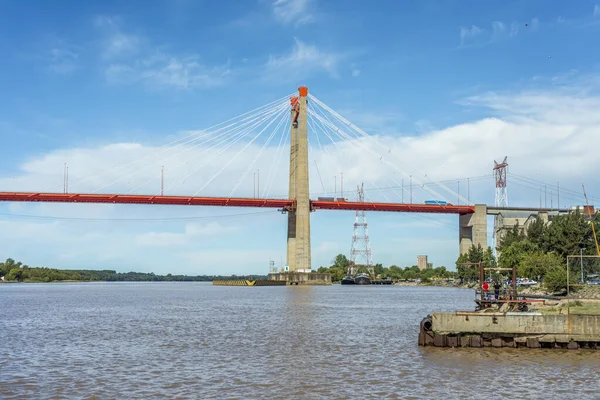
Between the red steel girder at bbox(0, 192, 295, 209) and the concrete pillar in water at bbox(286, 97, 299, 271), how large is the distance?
4.86 meters

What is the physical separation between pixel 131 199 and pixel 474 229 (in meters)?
61.8

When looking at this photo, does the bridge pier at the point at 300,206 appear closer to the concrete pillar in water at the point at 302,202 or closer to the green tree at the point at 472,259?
the concrete pillar in water at the point at 302,202

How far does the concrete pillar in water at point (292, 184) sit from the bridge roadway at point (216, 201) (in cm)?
294

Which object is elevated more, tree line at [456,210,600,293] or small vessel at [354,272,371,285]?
tree line at [456,210,600,293]

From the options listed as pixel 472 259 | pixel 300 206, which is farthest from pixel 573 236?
pixel 472 259

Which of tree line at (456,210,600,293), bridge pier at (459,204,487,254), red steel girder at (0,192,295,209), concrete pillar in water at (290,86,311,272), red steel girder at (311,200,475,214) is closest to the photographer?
tree line at (456,210,600,293)

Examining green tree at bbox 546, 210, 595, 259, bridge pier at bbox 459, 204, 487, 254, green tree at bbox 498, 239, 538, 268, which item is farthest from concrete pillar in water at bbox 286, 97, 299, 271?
green tree at bbox 546, 210, 595, 259

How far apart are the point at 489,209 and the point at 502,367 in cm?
11186

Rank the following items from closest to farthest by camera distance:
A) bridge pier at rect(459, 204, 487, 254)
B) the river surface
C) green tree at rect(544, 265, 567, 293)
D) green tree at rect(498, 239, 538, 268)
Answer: the river surface < green tree at rect(544, 265, 567, 293) < green tree at rect(498, 239, 538, 268) < bridge pier at rect(459, 204, 487, 254)

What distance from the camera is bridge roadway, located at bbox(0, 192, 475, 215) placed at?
328ft

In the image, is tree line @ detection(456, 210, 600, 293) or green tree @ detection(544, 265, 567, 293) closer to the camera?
green tree @ detection(544, 265, 567, 293)

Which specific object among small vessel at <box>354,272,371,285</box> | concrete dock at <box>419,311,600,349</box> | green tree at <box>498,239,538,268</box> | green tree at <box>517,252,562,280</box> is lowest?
small vessel at <box>354,272,371,285</box>

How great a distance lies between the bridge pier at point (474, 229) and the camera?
122 meters

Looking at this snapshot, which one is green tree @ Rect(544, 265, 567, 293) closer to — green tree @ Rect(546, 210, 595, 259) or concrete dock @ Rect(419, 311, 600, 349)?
green tree @ Rect(546, 210, 595, 259)
